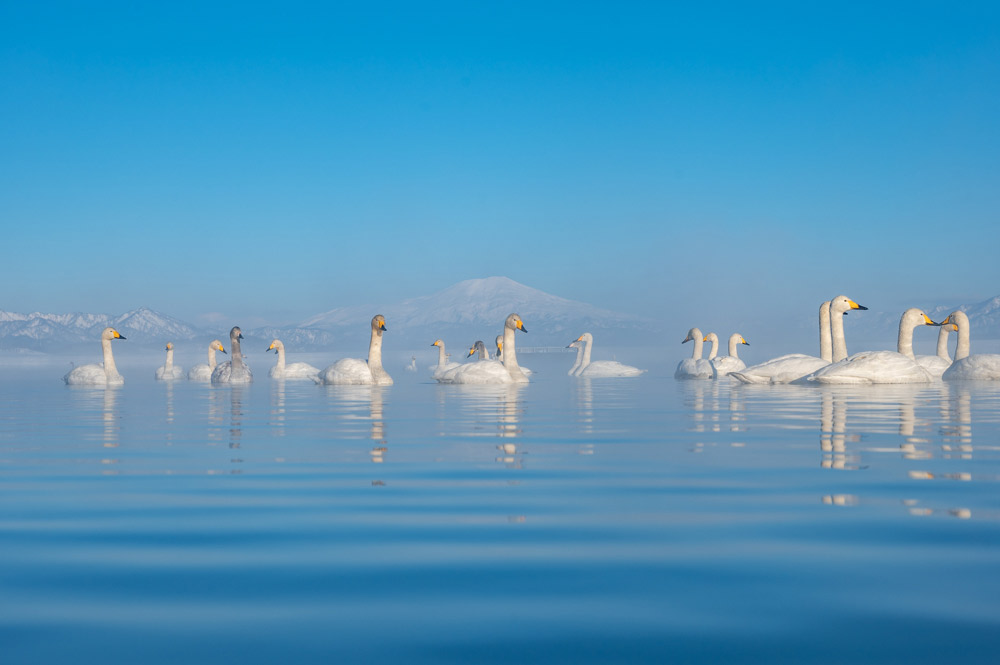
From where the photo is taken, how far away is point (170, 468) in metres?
8.99

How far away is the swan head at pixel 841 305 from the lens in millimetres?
27344

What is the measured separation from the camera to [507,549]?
5.14 meters

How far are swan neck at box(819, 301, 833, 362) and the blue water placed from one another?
694 inches

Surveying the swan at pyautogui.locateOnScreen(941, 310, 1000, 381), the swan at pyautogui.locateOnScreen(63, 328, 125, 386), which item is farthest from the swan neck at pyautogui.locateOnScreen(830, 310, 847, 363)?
the swan at pyautogui.locateOnScreen(63, 328, 125, 386)

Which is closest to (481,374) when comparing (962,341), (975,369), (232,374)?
(232,374)

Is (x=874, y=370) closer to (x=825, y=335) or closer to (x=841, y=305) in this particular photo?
(x=841, y=305)

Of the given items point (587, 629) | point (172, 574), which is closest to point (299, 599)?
point (172, 574)

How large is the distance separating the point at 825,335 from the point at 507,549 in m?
25.9

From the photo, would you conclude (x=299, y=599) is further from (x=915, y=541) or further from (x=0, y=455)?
(x=0, y=455)

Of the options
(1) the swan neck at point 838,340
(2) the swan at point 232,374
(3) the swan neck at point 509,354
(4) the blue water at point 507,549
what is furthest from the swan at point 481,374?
(4) the blue water at point 507,549

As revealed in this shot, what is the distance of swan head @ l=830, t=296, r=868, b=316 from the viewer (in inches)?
1077

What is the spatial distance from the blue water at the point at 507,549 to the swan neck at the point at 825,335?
1763cm

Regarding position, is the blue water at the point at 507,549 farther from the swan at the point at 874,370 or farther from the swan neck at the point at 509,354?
the swan neck at the point at 509,354

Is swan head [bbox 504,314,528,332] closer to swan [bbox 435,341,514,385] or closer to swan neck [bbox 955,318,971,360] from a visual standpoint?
swan [bbox 435,341,514,385]
